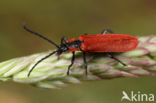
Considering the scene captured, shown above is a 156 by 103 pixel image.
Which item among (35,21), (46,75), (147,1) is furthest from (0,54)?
(147,1)

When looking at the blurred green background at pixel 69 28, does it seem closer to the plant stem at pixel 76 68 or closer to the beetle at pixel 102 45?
the beetle at pixel 102 45

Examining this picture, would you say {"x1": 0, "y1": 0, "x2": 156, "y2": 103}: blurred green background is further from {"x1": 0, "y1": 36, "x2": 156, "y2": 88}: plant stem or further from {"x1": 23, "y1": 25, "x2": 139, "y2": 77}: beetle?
{"x1": 0, "y1": 36, "x2": 156, "y2": 88}: plant stem

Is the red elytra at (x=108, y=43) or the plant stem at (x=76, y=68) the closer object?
the plant stem at (x=76, y=68)

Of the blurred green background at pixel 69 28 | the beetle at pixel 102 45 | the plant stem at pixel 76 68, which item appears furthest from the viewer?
the blurred green background at pixel 69 28

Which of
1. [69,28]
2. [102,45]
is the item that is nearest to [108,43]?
[102,45]

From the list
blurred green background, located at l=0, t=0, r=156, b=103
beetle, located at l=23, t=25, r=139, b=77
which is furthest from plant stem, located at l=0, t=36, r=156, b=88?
blurred green background, located at l=0, t=0, r=156, b=103

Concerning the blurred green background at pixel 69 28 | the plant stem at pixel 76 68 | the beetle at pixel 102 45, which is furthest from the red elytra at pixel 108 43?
the blurred green background at pixel 69 28

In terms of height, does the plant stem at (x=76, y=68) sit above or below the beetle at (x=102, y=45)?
below

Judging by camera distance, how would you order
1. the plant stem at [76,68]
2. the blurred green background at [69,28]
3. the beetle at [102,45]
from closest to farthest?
1. the plant stem at [76,68]
2. the beetle at [102,45]
3. the blurred green background at [69,28]

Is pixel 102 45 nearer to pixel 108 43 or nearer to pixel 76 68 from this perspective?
pixel 108 43
